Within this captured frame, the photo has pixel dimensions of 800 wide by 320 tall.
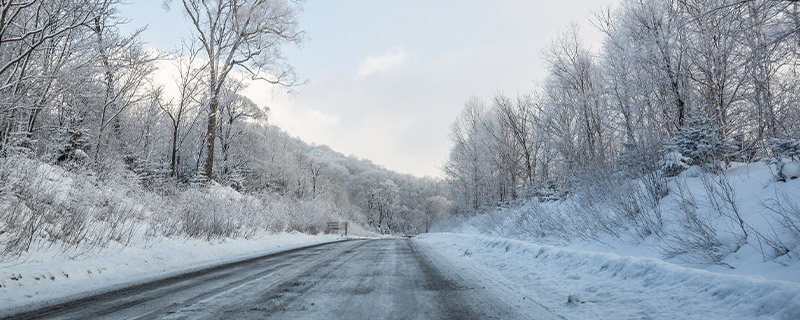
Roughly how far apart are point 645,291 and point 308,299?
3815mm

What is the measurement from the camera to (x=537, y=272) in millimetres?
6367

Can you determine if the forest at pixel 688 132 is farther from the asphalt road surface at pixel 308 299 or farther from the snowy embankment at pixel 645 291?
the asphalt road surface at pixel 308 299

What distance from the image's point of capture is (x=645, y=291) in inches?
163

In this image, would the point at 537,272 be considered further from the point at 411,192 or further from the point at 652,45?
the point at 411,192

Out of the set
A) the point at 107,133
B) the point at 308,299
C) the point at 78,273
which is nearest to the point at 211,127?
the point at 107,133

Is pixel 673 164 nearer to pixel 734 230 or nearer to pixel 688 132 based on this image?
pixel 688 132

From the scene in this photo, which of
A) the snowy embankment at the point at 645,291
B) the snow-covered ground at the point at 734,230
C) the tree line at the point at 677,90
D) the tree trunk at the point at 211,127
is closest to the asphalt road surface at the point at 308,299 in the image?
the snowy embankment at the point at 645,291

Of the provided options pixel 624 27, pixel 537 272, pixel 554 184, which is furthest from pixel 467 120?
pixel 537 272

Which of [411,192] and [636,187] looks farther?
[411,192]

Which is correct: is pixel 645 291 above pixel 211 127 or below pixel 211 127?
below

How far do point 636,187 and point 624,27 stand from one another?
1024 centimetres

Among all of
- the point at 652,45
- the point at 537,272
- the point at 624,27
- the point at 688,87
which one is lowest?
the point at 537,272

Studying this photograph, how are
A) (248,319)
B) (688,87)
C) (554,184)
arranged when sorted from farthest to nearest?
(554,184) → (688,87) → (248,319)

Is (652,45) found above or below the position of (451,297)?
above
